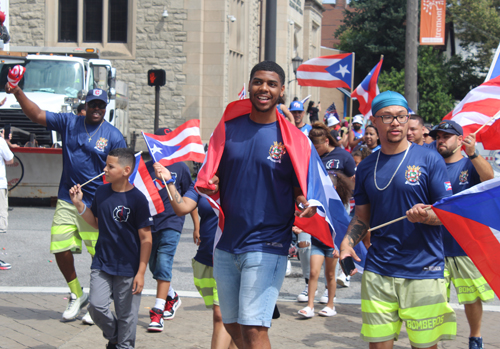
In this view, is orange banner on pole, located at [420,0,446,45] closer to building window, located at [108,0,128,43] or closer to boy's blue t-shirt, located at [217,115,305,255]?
building window, located at [108,0,128,43]

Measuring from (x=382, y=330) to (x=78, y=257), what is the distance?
242 inches

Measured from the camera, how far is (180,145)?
552 centimetres

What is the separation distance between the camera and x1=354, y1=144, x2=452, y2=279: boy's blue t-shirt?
4039 mm

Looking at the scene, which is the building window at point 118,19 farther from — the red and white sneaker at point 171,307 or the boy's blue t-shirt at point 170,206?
the red and white sneaker at point 171,307

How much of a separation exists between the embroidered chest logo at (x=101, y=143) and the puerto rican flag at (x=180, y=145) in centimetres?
89

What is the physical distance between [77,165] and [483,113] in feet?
13.1

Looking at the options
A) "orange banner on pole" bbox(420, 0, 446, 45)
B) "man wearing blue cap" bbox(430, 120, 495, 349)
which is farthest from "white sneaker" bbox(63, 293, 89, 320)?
"orange banner on pole" bbox(420, 0, 446, 45)

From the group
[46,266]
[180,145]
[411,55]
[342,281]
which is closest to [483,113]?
[342,281]

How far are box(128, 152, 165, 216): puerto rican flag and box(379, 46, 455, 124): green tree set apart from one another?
108ft

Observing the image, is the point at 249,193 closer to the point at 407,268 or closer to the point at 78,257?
the point at 407,268

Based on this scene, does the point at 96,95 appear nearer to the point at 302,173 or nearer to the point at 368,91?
the point at 302,173

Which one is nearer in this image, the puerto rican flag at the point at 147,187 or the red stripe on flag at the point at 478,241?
the red stripe on flag at the point at 478,241

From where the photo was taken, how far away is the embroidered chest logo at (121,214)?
493 cm

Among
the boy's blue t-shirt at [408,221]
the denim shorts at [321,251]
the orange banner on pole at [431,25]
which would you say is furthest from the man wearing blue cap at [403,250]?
the orange banner on pole at [431,25]
